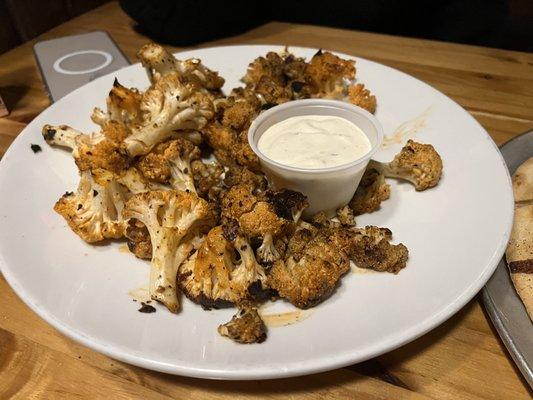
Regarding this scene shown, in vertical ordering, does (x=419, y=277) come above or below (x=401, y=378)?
above

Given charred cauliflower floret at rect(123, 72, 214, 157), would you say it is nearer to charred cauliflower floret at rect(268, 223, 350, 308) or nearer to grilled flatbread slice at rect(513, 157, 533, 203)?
charred cauliflower floret at rect(268, 223, 350, 308)

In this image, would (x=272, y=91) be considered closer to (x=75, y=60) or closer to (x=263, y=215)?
(x=263, y=215)

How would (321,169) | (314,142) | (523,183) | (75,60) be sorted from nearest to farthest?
(321,169) → (314,142) → (523,183) → (75,60)

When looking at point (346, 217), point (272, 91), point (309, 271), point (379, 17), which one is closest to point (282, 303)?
point (309, 271)

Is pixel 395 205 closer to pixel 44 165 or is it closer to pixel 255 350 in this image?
pixel 255 350

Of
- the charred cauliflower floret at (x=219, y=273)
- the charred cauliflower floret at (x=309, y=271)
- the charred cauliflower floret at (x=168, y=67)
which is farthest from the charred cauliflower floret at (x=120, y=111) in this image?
the charred cauliflower floret at (x=309, y=271)

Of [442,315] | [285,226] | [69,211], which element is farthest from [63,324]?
[442,315]

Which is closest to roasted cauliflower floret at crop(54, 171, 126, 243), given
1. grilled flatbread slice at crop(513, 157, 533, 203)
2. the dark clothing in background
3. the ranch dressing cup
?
the ranch dressing cup
